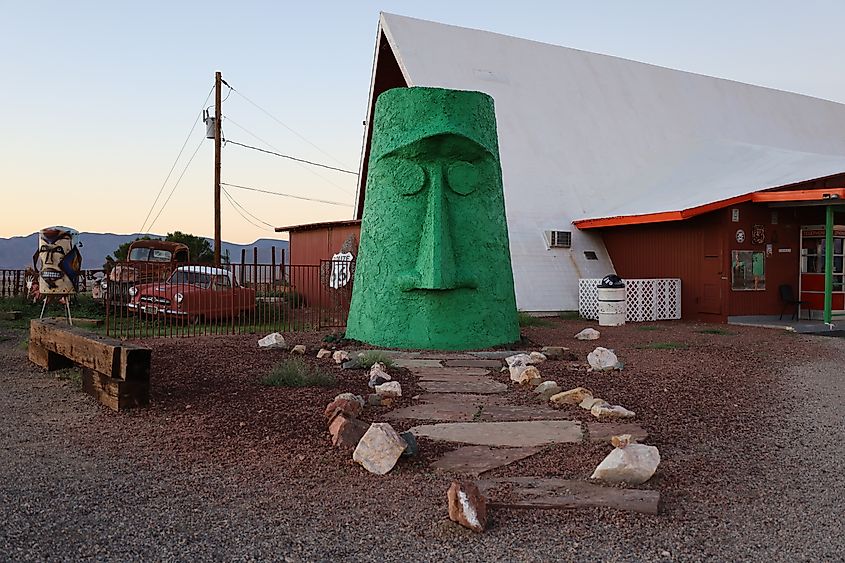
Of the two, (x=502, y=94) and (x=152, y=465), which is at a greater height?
(x=502, y=94)

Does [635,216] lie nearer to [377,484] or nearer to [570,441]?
[570,441]

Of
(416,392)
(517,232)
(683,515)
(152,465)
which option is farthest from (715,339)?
(152,465)

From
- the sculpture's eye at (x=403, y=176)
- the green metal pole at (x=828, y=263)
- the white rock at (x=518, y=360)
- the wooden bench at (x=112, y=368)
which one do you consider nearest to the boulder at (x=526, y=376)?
the white rock at (x=518, y=360)

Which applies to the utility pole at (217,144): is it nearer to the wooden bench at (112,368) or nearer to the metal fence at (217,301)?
the metal fence at (217,301)

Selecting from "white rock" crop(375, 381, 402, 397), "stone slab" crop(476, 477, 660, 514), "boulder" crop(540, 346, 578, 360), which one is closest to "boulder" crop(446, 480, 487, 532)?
"stone slab" crop(476, 477, 660, 514)

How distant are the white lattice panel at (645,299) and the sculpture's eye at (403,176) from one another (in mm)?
8754

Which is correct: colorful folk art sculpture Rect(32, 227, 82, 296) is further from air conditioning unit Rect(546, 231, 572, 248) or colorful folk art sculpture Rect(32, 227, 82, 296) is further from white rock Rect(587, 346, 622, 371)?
air conditioning unit Rect(546, 231, 572, 248)

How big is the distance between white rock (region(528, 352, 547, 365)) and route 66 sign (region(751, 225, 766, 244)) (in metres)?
9.51

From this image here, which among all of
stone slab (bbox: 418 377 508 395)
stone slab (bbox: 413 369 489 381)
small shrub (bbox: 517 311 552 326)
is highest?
small shrub (bbox: 517 311 552 326)

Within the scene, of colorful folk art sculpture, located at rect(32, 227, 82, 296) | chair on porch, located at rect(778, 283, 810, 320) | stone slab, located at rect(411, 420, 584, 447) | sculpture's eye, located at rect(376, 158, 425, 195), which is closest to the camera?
stone slab, located at rect(411, 420, 584, 447)

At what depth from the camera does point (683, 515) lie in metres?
4.02

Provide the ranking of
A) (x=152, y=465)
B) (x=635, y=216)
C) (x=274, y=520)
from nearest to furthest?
(x=274, y=520)
(x=152, y=465)
(x=635, y=216)

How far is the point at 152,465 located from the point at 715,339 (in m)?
10.7

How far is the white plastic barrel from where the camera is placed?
16250 millimetres
